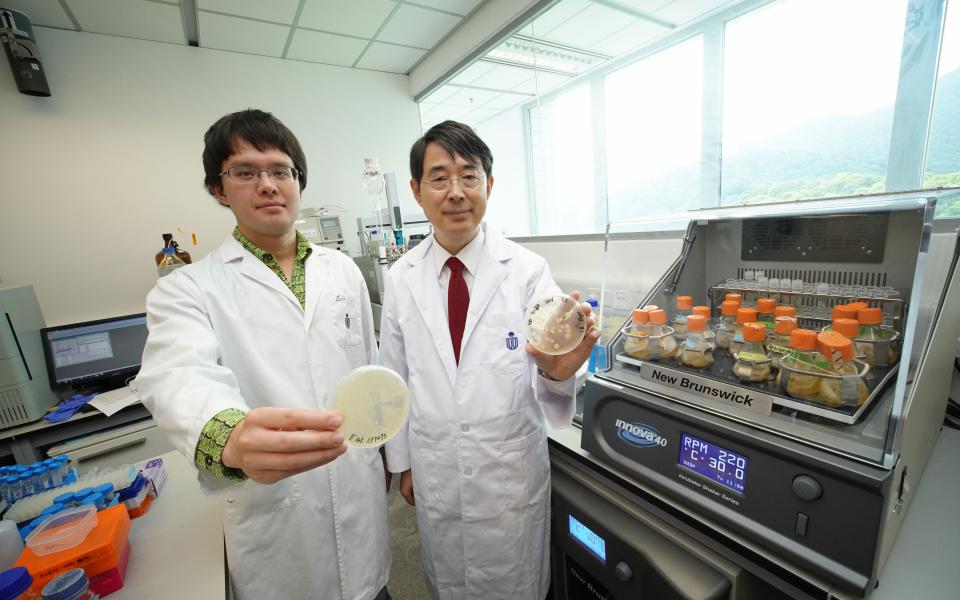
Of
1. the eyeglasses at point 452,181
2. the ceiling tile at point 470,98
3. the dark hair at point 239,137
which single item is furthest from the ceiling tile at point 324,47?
the eyeglasses at point 452,181

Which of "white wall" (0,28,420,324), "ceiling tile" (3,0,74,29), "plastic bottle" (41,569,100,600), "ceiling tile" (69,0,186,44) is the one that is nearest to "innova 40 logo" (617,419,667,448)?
"plastic bottle" (41,569,100,600)

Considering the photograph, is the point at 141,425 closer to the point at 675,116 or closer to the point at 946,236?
the point at 946,236

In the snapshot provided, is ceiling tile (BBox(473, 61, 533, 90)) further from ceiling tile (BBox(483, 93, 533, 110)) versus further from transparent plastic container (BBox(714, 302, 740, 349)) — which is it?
transparent plastic container (BBox(714, 302, 740, 349))

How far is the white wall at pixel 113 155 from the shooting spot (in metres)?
2.57

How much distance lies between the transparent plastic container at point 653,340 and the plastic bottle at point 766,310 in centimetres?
20

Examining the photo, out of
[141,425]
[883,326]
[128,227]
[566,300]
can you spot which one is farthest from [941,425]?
[128,227]

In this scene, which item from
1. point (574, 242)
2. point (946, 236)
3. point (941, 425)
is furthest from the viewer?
point (574, 242)

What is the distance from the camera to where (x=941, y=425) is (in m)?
0.98

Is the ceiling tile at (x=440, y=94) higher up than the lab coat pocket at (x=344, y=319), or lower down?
higher up

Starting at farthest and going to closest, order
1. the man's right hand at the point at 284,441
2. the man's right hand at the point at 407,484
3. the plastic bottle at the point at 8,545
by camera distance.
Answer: the man's right hand at the point at 407,484, the plastic bottle at the point at 8,545, the man's right hand at the point at 284,441

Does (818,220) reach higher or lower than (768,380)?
higher

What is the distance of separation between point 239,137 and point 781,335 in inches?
56.3

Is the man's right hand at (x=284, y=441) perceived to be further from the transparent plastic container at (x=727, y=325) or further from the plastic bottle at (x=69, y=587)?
the transparent plastic container at (x=727, y=325)

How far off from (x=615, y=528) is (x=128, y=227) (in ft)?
12.5
